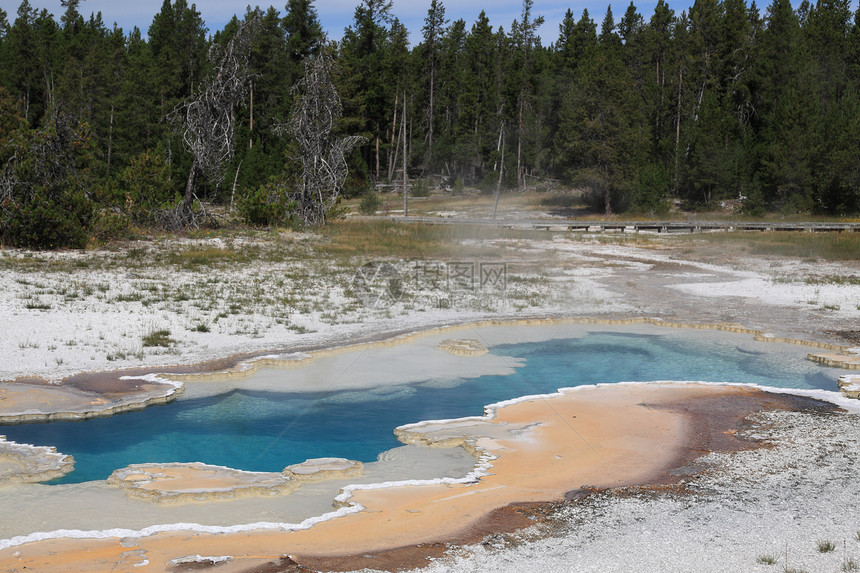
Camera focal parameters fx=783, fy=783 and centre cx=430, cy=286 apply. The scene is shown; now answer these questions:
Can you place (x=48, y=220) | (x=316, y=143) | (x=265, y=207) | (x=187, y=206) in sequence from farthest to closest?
(x=316, y=143), (x=265, y=207), (x=187, y=206), (x=48, y=220)

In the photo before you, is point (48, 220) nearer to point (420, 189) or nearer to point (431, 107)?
point (420, 189)

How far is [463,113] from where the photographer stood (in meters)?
66.0

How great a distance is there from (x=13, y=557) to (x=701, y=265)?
78.7 feet

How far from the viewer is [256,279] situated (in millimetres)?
19109

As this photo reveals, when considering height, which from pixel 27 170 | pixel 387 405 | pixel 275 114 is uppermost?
pixel 275 114

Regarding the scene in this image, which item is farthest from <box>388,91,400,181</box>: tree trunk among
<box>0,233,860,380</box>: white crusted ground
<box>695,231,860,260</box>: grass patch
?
<box>0,233,860,380</box>: white crusted ground

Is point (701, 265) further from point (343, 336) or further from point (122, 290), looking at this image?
point (122, 290)

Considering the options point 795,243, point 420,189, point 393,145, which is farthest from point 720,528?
point 393,145

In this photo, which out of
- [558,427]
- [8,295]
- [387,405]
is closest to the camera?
[558,427]

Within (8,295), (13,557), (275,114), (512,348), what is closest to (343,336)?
(512,348)

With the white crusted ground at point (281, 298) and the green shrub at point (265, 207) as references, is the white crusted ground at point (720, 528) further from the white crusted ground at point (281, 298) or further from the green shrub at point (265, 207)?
the green shrub at point (265, 207)

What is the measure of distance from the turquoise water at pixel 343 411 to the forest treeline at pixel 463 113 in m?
14.0
